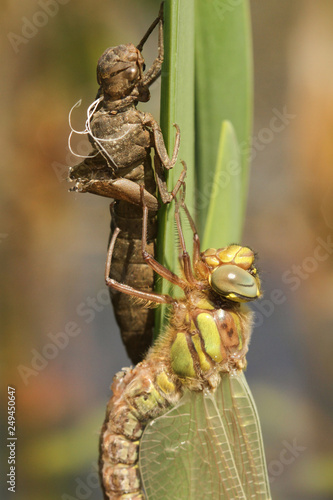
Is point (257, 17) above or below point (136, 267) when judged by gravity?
above

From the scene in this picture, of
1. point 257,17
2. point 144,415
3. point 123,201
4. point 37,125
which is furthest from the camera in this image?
point 257,17

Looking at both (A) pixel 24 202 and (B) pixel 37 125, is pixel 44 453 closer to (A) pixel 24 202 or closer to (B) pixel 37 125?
(A) pixel 24 202

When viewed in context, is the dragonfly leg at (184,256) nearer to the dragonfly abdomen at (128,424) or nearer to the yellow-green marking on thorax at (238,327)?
the yellow-green marking on thorax at (238,327)

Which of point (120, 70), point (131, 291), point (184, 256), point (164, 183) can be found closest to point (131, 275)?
point (131, 291)

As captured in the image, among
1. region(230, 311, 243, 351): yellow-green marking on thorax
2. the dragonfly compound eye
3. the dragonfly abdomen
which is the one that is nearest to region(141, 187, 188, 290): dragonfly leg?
the dragonfly compound eye

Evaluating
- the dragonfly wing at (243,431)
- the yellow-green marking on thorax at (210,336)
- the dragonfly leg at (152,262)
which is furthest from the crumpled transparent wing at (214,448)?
the dragonfly leg at (152,262)

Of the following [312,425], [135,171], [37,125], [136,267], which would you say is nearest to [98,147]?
[135,171]

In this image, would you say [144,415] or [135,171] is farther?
[144,415]
